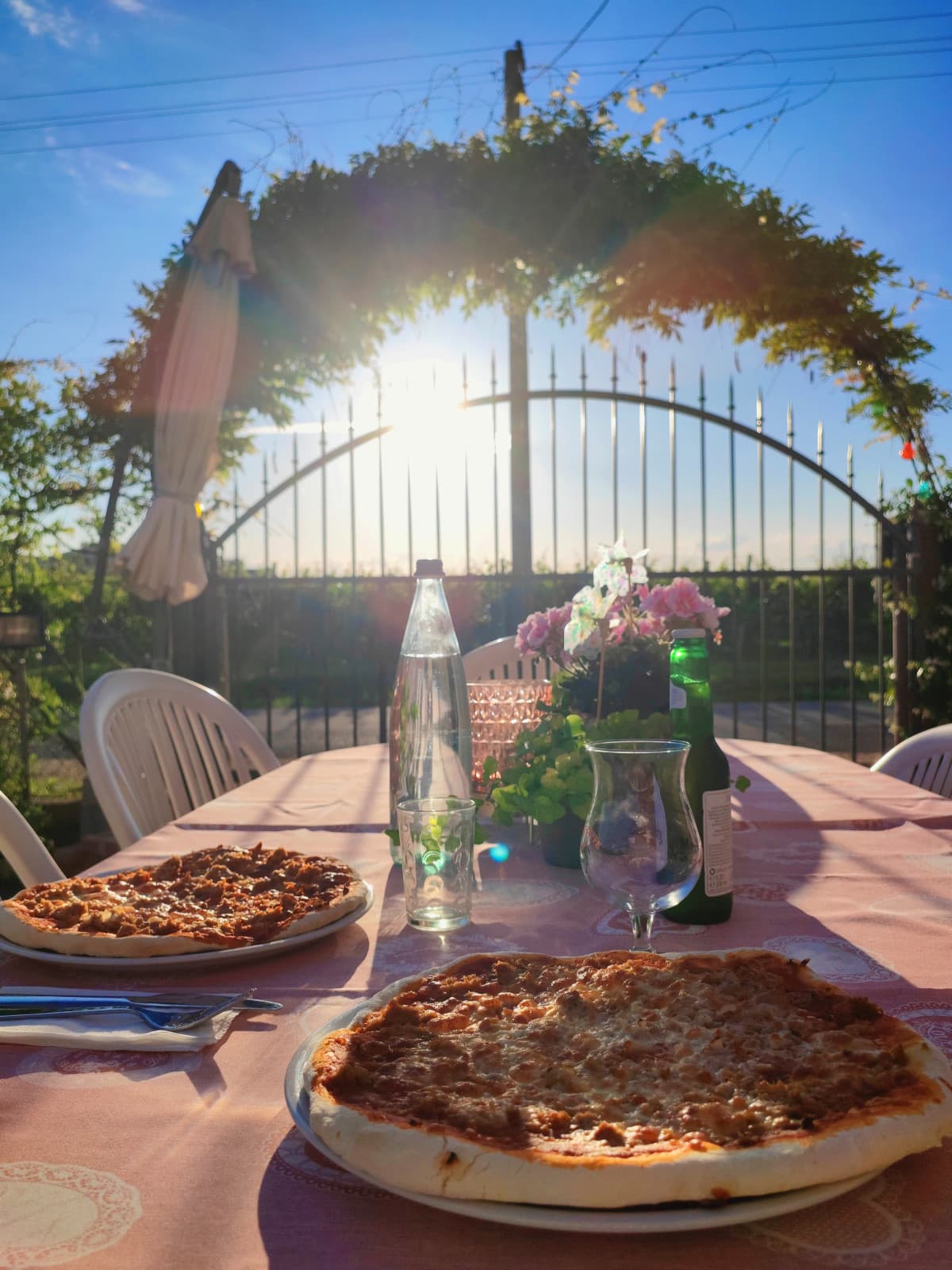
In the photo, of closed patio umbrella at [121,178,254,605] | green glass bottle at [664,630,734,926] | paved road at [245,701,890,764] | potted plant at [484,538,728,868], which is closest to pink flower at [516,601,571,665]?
potted plant at [484,538,728,868]

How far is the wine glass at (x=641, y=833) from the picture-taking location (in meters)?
0.90

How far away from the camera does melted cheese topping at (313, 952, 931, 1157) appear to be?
57 centimetres

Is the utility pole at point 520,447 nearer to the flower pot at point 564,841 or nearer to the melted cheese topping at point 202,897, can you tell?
the flower pot at point 564,841

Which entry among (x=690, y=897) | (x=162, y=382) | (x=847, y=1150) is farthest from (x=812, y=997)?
(x=162, y=382)

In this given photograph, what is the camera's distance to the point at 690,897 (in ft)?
3.63

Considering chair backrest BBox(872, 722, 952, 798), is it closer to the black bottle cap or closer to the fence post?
the black bottle cap

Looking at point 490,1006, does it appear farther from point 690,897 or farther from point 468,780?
point 468,780

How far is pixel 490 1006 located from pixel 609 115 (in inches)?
184

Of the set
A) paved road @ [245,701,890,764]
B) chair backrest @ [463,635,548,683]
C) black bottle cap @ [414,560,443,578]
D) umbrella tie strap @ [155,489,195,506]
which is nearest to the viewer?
black bottle cap @ [414,560,443,578]

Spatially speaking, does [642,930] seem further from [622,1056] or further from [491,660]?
[491,660]

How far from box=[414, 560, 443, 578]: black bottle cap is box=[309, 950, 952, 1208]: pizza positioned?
725mm

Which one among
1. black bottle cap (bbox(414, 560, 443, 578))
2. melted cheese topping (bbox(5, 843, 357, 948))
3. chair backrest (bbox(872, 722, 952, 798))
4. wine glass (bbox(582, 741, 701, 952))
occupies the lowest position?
chair backrest (bbox(872, 722, 952, 798))

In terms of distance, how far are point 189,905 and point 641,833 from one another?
53 centimetres

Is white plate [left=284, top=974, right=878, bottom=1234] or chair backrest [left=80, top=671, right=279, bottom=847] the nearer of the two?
white plate [left=284, top=974, right=878, bottom=1234]
